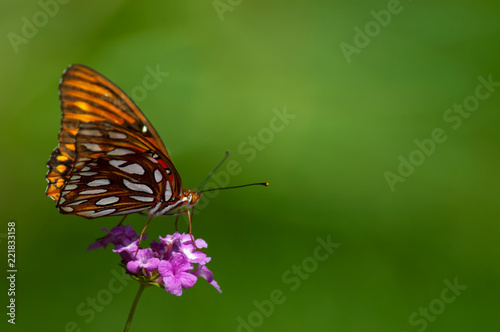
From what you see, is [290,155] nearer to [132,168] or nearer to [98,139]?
[132,168]

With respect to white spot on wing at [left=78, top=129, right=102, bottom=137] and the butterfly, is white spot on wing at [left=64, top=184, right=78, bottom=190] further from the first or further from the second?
white spot on wing at [left=78, top=129, right=102, bottom=137]

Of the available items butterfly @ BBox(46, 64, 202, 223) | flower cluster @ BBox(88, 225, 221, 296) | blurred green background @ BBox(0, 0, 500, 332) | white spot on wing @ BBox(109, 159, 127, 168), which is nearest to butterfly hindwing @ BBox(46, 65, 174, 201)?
butterfly @ BBox(46, 64, 202, 223)

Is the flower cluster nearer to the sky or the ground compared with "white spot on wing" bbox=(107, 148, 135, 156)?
nearer to the ground

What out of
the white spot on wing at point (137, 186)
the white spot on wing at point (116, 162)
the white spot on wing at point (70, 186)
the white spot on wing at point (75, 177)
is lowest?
the white spot on wing at point (70, 186)

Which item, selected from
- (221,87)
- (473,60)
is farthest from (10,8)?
(473,60)

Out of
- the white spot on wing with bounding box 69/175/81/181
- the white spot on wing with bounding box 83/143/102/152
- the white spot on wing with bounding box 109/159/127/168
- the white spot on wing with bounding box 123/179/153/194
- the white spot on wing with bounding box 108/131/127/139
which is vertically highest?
the white spot on wing with bounding box 108/131/127/139

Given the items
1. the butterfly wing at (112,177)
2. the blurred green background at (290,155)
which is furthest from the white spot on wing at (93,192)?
the blurred green background at (290,155)

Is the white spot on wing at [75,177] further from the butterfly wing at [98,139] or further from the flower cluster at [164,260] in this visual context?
the flower cluster at [164,260]

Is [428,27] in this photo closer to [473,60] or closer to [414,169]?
[473,60]
